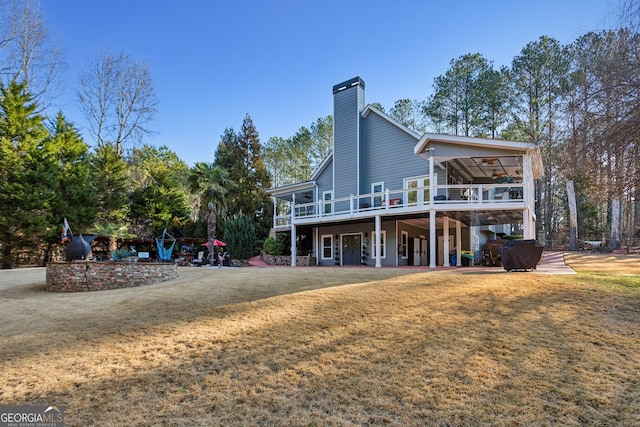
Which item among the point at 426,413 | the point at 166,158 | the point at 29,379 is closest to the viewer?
the point at 426,413

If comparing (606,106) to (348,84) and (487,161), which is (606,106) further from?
(348,84)

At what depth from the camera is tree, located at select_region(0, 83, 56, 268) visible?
19641 millimetres

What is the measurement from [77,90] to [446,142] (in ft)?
96.5

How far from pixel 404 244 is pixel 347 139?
258 inches

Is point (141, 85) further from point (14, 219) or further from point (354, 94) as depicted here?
point (354, 94)

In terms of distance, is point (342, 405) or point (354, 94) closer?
point (342, 405)

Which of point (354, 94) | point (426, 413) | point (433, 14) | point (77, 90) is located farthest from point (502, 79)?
point (77, 90)

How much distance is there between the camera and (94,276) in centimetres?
1172

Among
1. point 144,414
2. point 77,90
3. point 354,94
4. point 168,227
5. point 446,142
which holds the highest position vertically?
point 77,90

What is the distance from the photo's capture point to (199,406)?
3.55 meters

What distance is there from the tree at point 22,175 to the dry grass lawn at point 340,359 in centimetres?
1585

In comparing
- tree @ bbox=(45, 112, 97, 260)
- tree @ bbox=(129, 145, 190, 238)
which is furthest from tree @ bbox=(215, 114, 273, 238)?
tree @ bbox=(45, 112, 97, 260)

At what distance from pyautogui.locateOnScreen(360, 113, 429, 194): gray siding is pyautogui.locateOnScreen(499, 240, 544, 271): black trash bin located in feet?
21.0

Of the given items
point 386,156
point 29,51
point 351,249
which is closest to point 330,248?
point 351,249
